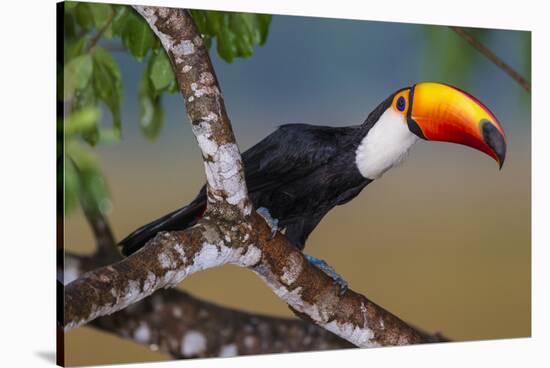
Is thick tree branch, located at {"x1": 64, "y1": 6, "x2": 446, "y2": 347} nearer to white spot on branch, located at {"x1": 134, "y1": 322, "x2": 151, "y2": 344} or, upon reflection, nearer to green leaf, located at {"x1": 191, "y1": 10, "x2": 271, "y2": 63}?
green leaf, located at {"x1": 191, "y1": 10, "x2": 271, "y2": 63}

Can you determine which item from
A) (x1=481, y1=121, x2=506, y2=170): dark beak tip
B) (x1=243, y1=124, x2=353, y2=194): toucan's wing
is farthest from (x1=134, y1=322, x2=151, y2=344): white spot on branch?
(x1=481, y1=121, x2=506, y2=170): dark beak tip

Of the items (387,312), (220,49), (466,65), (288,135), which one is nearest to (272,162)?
(288,135)

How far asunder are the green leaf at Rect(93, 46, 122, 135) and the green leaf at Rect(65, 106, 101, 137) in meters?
0.07

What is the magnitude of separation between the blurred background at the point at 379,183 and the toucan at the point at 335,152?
0.28ft

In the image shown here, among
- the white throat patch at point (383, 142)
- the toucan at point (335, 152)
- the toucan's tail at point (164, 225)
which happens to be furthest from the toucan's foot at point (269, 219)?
the white throat patch at point (383, 142)

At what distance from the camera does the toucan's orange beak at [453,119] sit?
12.5 feet

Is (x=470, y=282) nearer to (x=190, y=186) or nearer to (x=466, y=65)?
(x=466, y=65)

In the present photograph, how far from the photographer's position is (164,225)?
3.74 m

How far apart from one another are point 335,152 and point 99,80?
101 centimetres

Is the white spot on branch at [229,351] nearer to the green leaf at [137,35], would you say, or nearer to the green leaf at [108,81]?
the green leaf at [108,81]

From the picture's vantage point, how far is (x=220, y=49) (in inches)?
150

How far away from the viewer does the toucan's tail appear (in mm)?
3727

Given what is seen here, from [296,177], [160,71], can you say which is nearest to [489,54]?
[296,177]

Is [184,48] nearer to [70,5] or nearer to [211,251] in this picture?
[70,5]
